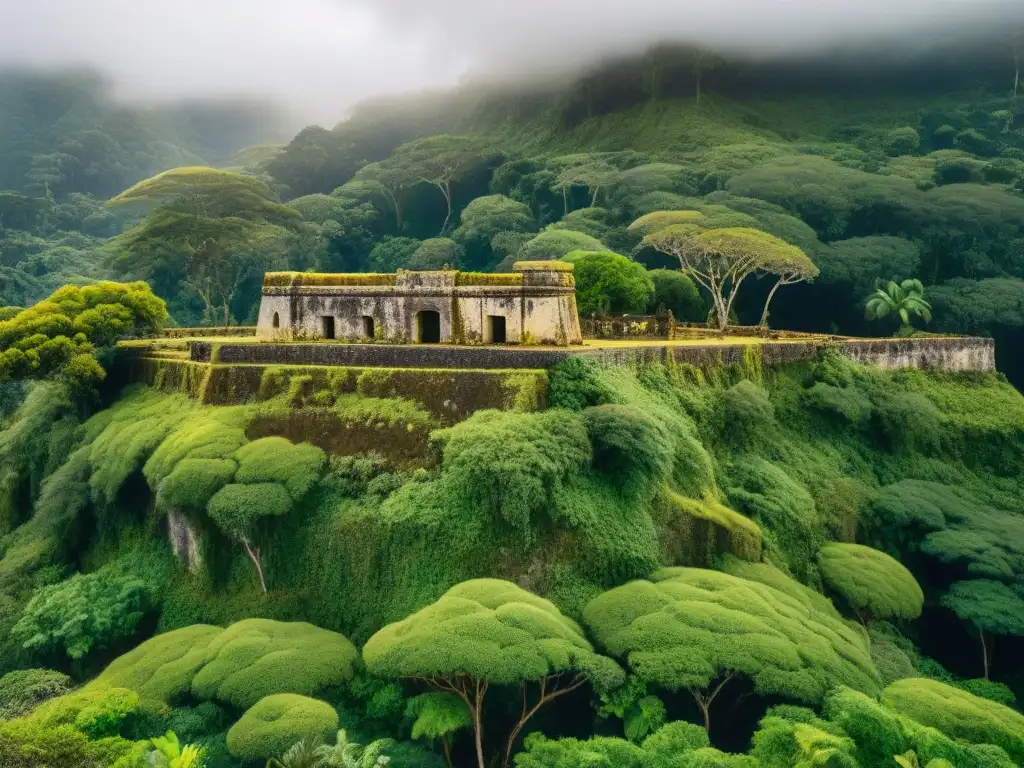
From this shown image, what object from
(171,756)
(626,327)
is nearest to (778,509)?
(626,327)

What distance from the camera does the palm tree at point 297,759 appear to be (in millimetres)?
12023

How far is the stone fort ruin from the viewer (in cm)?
2255

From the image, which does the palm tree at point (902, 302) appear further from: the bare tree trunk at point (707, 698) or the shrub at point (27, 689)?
the shrub at point (27, 689)

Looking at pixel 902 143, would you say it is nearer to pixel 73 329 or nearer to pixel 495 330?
pixel 495 330

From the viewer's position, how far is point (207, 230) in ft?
142

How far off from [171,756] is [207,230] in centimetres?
3555

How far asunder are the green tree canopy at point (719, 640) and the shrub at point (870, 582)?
130 inches

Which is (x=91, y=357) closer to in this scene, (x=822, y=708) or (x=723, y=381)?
(x=723, y=381)

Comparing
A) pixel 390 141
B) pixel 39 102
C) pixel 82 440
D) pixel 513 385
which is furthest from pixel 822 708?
pixel 39 102

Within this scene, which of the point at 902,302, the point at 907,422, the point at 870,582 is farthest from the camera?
the point at 902,302

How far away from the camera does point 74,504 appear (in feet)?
71.6

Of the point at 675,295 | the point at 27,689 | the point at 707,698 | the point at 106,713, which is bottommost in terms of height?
the point at 27,689

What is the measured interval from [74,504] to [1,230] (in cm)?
5402

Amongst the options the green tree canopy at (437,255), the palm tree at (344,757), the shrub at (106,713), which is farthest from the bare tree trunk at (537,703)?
the green tree canopy at (437,255)
